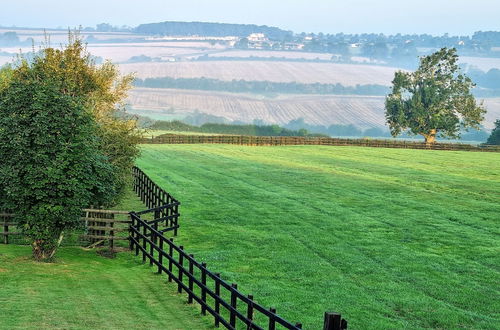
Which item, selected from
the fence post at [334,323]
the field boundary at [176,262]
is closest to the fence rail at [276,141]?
the field boundary at [176,262]

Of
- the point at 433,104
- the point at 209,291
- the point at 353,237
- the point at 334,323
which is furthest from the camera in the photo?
the point at 433,104

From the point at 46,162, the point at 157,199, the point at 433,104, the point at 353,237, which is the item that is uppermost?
the point at 433,104

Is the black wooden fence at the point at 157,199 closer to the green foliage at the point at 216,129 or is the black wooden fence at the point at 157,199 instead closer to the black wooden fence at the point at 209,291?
the black wooden fence at the point at 209,291

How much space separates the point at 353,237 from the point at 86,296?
1445 centimetres

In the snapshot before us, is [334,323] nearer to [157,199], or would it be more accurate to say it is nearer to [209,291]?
[209,291]

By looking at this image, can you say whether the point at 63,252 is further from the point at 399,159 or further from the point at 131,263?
the point at 399,159

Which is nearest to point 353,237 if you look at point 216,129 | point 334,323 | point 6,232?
point 6,232

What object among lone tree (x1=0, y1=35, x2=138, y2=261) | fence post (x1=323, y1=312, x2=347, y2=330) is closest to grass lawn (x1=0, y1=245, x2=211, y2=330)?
lone tree (x1=0, y1=35, x2=138, y2=261)

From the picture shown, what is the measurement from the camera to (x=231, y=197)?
48.0 m

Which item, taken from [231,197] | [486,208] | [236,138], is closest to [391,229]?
[486,208]

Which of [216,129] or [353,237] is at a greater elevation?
[216,129]

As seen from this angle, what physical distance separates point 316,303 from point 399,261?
706cm

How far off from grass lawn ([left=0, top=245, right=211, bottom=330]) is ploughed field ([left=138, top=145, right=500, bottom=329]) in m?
2.74

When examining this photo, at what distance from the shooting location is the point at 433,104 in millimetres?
126562
